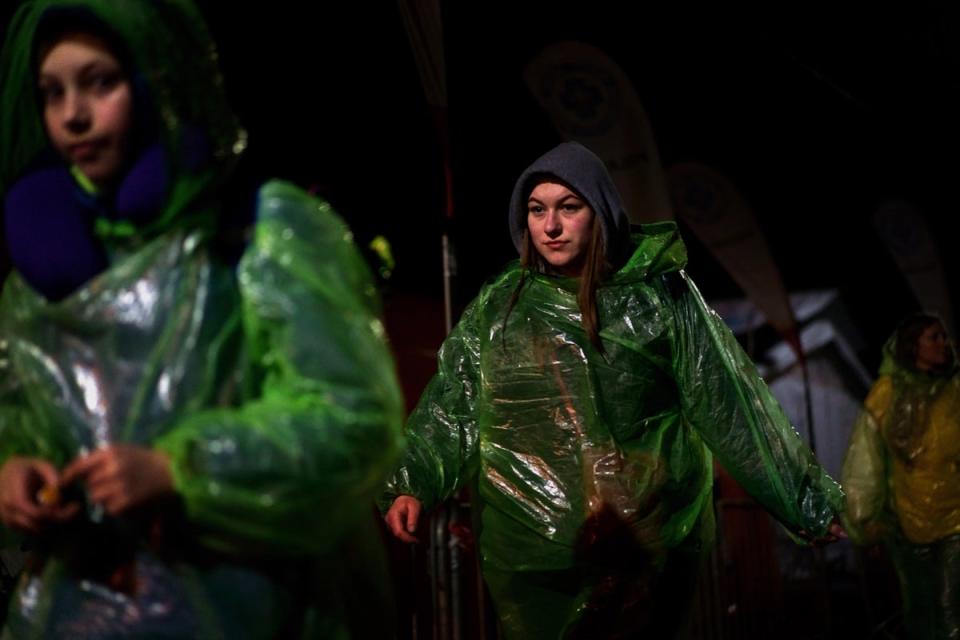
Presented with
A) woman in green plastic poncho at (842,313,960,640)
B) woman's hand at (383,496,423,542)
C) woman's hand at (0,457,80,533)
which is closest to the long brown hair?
woman's hand at (383,496,423,542)

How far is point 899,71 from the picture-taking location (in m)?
8.89

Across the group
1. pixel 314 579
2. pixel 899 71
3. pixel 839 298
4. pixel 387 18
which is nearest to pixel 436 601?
pixel 314 579

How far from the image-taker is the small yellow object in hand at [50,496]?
129 cm

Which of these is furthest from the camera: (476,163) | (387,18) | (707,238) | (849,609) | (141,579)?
(849,609)

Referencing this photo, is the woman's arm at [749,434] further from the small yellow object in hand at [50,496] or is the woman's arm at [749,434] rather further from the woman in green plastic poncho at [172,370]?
the small yellow object in hand at [50,496]

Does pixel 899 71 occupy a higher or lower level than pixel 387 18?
higher

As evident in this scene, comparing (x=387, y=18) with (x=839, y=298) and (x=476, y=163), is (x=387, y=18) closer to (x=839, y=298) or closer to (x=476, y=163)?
(x=476, y=163)

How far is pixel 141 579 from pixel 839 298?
10608 millimetres

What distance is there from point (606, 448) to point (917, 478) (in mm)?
3110

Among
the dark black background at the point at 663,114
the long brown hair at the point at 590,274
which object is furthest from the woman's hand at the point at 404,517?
the dark black background at the point at 663,114

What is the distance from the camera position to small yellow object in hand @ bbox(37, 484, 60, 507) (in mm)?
1288

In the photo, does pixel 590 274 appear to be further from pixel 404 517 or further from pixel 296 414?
pixel 296 414

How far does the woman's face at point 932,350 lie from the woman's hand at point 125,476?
4.85m

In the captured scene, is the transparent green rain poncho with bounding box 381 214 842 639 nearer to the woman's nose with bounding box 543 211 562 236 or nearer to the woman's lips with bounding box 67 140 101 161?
the woman's nose with bounding box 543 211 562 236
